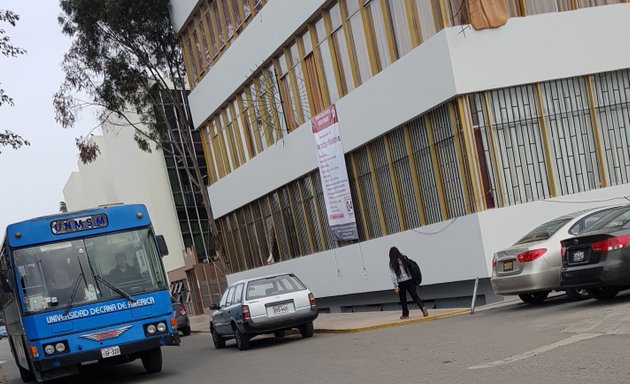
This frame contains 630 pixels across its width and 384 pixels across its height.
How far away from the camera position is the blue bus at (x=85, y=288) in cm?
1445

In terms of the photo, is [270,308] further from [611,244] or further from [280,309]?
[611,244]

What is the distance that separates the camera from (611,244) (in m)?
13.0

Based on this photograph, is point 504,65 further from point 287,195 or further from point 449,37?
point 287,195

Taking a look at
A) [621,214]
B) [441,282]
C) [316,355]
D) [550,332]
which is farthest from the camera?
[441,282]

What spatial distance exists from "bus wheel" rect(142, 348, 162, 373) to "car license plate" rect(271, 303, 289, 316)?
9.10ft

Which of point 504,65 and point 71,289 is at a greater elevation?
point 504,65

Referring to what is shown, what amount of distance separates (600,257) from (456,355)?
329 cm

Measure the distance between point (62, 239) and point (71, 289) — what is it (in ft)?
3.00

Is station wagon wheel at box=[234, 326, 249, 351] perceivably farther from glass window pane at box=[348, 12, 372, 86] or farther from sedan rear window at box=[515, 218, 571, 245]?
glass window pane at box=[348, 12, 372, 86]

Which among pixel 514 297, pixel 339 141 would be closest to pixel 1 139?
pixel 339 141

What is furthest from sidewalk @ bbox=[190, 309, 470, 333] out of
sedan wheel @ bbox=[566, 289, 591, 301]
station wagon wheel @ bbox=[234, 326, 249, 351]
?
sedan wheel @ bbox=[566, 289, 591, 301]

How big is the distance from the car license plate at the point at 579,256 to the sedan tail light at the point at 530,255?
134cm

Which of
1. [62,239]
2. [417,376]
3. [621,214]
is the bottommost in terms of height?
[417,376]

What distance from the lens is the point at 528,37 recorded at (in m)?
19.2
